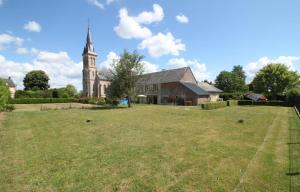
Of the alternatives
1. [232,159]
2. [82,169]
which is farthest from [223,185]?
[82,169]

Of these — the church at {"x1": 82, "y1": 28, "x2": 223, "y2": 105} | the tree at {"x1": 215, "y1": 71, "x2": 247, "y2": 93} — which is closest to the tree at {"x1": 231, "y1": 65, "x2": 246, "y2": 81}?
the tree at {"x1": 215, "y1": 71, "x2": 247, "y2": 93}

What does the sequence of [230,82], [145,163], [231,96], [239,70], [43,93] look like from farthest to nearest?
1. [239,70]
2. [230,82]
3. [43,93]
4. [231,96]
5. [145,163]

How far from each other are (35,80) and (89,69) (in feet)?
76.7

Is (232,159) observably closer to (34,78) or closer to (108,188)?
(108,188)

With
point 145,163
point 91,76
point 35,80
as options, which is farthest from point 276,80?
point 35,80

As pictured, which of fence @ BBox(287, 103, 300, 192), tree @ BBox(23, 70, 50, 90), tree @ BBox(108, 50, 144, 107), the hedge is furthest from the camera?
tree @ BBox(23, 70, 50, 90)

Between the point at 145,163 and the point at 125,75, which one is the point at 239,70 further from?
the point at 145,163

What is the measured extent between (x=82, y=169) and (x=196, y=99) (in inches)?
1500

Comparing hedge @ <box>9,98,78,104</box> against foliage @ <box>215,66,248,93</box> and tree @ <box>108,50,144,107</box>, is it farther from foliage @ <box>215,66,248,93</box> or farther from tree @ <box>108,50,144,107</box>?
foliage @ <box>215,66,248,93</box>

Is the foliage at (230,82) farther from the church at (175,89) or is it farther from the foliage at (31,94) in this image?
the foliage at (31,94)

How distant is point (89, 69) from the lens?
68.1 meters

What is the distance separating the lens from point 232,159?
25.3 ft

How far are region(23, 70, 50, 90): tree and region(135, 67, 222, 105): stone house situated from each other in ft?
141

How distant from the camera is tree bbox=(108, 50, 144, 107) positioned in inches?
1366
